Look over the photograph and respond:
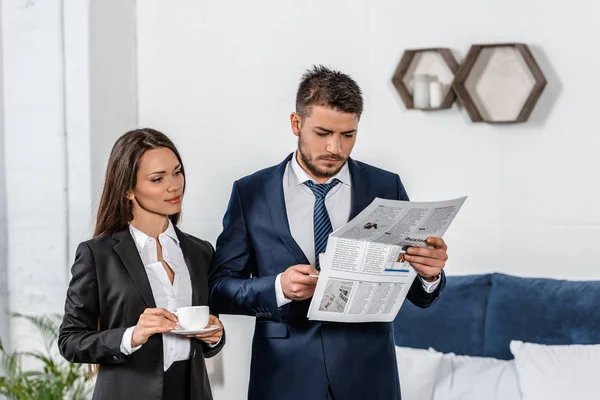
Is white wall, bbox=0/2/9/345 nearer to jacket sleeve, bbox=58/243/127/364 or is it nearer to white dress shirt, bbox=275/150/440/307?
jacket sleeve, bbox=58/243/127/364

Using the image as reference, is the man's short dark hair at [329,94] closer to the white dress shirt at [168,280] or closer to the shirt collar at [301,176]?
the shirt collar at [301,176]

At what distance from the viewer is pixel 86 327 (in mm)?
2021

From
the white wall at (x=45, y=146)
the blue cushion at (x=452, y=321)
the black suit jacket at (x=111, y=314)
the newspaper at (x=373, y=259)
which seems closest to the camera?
the newspaper at (x=373, y=259)

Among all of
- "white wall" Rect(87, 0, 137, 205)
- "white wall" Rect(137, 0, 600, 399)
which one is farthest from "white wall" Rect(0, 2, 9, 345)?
"white wall" Rect(137, 0, 600, 399)

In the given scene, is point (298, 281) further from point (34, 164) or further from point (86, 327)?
point (34, 164)

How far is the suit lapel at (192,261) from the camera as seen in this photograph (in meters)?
2.12

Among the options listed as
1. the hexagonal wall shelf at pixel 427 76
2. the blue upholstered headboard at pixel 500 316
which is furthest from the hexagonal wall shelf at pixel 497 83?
the blue upholstered headboard at pixel 500 316

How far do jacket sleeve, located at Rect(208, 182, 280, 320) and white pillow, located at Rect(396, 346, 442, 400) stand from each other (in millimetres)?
979

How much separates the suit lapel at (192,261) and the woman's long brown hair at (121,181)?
0.14 m

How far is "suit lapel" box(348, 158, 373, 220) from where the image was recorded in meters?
2.13

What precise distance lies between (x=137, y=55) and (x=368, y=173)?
1.90 meters

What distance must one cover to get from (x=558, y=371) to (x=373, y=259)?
1118mm

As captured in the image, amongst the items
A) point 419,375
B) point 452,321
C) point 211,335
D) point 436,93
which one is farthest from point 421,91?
point 211,335

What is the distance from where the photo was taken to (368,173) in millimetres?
2180
